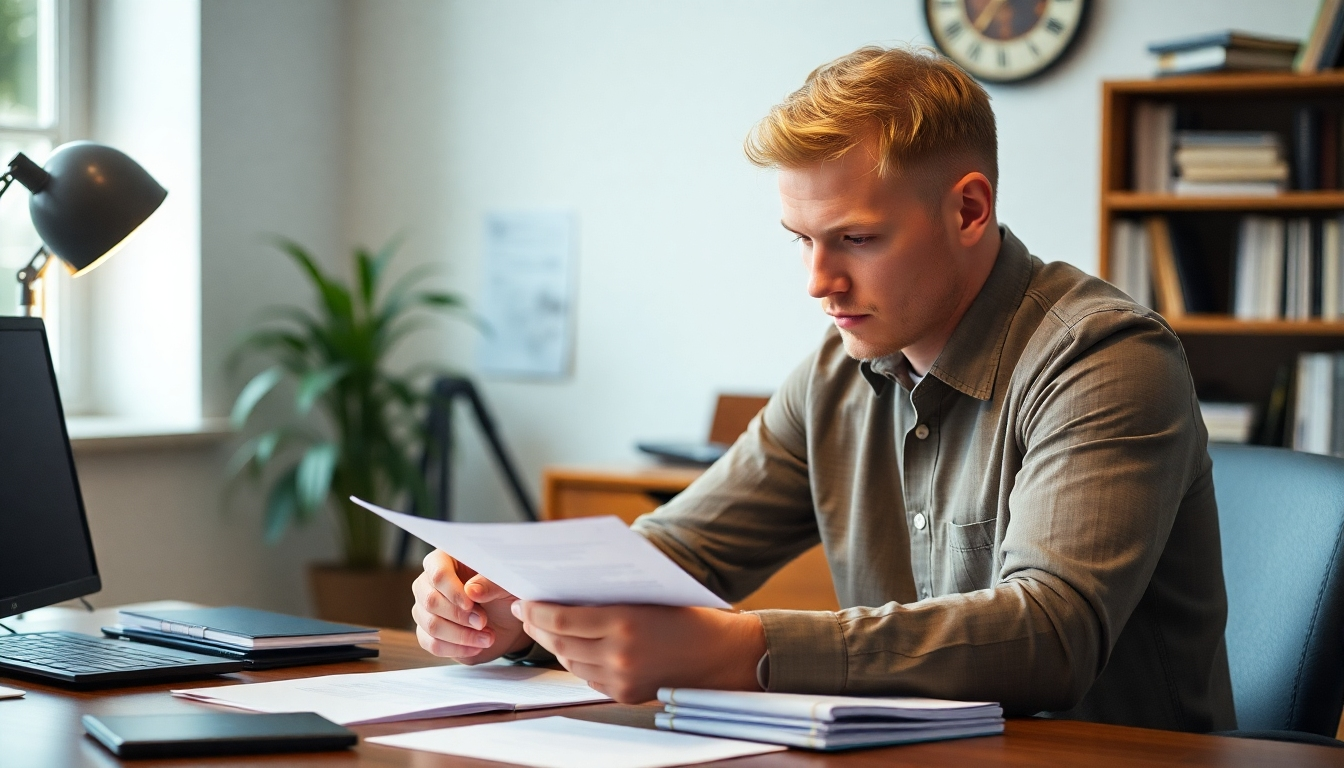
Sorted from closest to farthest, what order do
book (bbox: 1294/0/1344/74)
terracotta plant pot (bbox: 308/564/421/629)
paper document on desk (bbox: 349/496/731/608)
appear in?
paper document on desk (bbox: 349/496/731/608), book (bbox: 1294/0/1344/74), terracotta plant pot (bbox: 308/564/421/629)

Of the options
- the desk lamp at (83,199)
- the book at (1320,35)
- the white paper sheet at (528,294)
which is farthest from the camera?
→ the white paper sheet at (528,294)

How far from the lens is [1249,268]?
2.90 meters

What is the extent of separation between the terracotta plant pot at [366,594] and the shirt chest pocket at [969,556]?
2322 mm

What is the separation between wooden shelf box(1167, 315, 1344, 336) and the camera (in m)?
2.78

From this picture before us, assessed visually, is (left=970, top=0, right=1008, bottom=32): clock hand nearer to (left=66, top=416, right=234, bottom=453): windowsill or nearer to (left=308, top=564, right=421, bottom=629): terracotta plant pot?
(left=308, top=564, right=421, bottom=629): terracotta plant pot

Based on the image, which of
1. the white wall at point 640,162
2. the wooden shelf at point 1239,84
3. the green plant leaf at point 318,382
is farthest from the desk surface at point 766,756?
the white wall at point 640,162

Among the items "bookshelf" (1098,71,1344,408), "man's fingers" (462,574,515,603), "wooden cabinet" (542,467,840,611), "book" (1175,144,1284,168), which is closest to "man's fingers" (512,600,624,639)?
"man's fingers" (462,574,515,603)

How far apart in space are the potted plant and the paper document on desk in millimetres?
2417

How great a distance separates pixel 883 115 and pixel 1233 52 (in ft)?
5.67

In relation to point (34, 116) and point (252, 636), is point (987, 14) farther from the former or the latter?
point (252, 636)

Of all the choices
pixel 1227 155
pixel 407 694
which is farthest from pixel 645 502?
pixel 407 694

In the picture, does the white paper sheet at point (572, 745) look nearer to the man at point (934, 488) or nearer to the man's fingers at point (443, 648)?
the man at point (934, 488)

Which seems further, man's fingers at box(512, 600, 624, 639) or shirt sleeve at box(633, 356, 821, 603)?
shirt sleeve at box(633, 356, 821, 603)

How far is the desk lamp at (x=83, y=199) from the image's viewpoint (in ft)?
5.12
